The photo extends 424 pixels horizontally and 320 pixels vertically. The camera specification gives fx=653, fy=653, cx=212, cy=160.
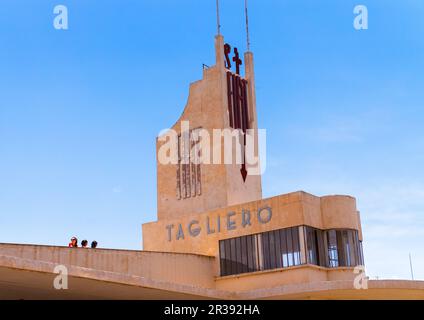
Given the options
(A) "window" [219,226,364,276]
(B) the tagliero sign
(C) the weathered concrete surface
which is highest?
(B) the tagliero sign

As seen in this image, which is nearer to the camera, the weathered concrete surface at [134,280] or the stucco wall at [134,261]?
the weathered concrete surface at [134,280]

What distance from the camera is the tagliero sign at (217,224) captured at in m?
29.9

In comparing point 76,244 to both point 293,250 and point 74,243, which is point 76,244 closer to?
point 74,243

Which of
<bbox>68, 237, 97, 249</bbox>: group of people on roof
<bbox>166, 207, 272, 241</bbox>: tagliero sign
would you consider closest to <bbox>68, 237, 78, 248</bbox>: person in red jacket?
<bbox>68, 237, 97, 249</bbox>: group of people on roof

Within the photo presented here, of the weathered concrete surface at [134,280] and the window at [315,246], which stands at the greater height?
the window at [315,246]

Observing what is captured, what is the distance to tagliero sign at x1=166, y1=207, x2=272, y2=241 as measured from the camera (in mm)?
29891

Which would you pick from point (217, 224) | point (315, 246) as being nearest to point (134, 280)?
point (315, 246)

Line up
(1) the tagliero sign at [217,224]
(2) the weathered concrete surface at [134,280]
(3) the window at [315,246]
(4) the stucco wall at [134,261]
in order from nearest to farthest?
1. (2) the weathered concrete surface at [134,280]
2. (4) the stucco wall at [134,261]
3. (3) the window at [315,246]
4. (1) the tagliero sign at [217,224]

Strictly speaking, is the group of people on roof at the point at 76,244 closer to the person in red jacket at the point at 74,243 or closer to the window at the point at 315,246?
the person in red jacket at the point at 74,243

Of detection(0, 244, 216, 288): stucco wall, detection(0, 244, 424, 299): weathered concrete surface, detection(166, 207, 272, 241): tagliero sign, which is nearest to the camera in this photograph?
detection(0, 244, 424, 299): weathered concrete surface

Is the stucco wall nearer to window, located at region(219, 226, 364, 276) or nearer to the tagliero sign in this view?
window, located at region(219, 226, 364, 276)

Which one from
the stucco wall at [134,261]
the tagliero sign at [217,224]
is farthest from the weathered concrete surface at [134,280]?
the tagliero sign at [217,224]
